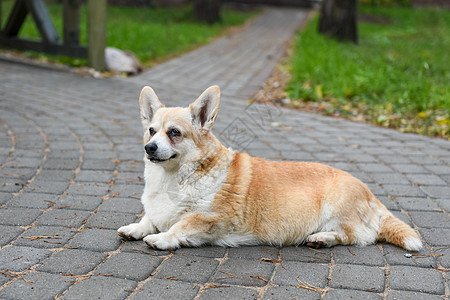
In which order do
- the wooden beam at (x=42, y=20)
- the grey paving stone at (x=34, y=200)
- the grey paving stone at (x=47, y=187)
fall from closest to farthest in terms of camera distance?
the grey paving stone at (x=34, y=200) < the grey paving stone at (x=47, y=187) < the wooden beam at (x=42, y=20)

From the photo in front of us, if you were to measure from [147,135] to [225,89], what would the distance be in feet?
19.8

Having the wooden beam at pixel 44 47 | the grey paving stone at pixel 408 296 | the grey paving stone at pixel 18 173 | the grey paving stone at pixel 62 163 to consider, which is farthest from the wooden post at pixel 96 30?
the grey paving stone at pixel 408 296

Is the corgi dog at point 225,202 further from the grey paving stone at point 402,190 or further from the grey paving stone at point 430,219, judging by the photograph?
the grey paving stone at point 402,190

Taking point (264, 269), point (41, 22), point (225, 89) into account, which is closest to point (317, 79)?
point (225, 89)

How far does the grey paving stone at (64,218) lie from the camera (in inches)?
146

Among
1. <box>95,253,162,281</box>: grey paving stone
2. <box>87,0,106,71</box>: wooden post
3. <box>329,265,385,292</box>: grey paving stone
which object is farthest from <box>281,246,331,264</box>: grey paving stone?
<box>87,0,106,71</box>: wooden post

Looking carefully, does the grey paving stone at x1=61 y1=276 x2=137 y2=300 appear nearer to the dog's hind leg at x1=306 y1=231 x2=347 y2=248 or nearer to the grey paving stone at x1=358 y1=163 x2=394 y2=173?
the dog's hind leg at x1=306 y1=231 x2=347 y2=248

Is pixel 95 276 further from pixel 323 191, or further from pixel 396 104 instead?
pixel 396 104

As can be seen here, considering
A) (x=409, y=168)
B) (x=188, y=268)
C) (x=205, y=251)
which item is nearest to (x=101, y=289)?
(x=188, y=268)

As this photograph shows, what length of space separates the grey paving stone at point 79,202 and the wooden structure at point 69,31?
644 cm

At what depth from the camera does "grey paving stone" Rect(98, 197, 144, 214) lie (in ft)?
13.3

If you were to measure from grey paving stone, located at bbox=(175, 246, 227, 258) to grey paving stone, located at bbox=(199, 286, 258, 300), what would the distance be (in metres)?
0.46

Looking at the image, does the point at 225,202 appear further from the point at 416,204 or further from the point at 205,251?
the point at 416,204

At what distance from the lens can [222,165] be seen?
353 cm
